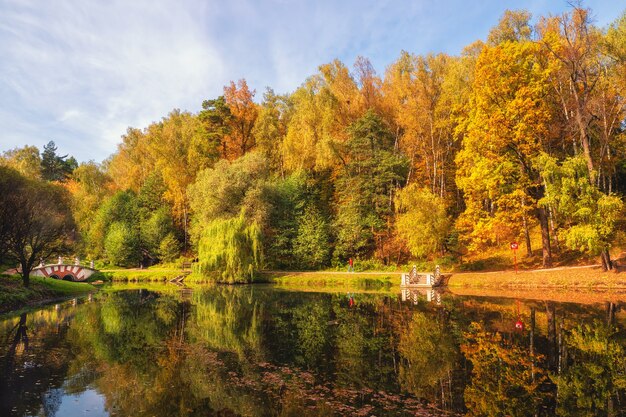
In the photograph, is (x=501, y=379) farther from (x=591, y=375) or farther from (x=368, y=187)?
(x=368, y=187)

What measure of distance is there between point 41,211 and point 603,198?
126 ft

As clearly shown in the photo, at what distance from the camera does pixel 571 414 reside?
26.2 feet

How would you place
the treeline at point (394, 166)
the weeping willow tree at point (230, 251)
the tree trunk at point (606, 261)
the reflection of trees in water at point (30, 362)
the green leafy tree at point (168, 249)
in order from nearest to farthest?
the reflection of trees in water at point (30, 362) → the tree trunk at point (606, 261) → the treeline at point (394, 166) → the weeping willow tree at point (230, 251) → the green leafy tree at point (168, 249)

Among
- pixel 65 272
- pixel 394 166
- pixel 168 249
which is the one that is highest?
pixel 394 166

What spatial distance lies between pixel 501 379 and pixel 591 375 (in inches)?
91.1

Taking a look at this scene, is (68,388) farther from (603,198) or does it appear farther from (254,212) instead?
(254,212)

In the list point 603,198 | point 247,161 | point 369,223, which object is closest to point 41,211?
point 247,161

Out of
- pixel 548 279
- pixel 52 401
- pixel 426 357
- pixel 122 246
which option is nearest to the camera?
pixel 52 401

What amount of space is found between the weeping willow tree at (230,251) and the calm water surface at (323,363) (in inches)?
703

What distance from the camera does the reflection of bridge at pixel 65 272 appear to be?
140ft

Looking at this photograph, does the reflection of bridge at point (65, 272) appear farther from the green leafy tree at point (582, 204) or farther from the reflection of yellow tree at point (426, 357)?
the green leafy tree at point (582, 204)

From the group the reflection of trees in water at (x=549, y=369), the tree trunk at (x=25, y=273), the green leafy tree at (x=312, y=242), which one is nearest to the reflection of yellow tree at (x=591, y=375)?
the reflection of trees in water at (x=549, y=369)

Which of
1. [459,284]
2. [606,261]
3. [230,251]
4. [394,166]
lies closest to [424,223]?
[459,284]

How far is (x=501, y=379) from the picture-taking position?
1011cm
